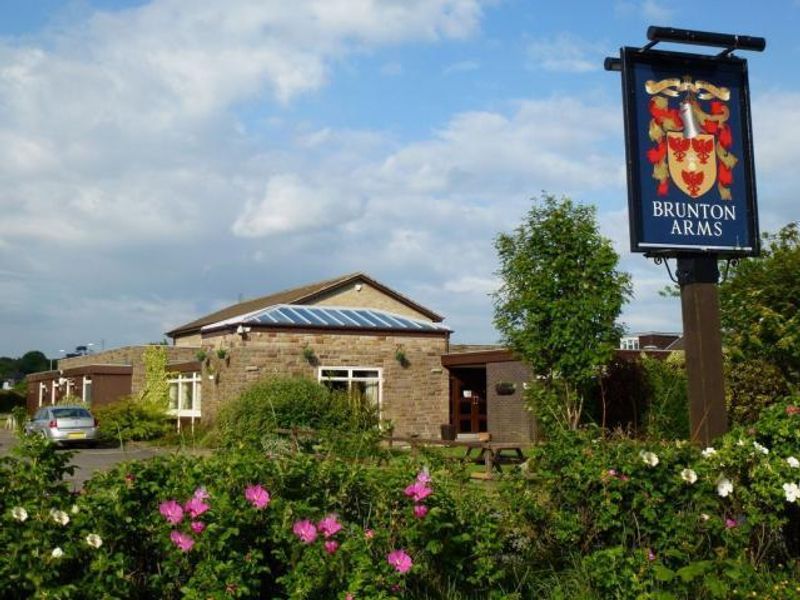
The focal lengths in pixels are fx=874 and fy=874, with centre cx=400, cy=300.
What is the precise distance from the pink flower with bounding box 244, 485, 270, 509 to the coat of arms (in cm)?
548

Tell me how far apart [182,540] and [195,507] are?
160 millimetres

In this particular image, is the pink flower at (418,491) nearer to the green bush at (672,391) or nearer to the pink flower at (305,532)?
the pink flower at (305,532)

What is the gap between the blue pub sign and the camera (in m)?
8.29

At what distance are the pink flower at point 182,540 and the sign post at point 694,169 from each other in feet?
17.3

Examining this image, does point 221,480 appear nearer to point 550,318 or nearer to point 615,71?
point 615,71

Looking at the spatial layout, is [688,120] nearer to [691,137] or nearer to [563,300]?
[691,137]

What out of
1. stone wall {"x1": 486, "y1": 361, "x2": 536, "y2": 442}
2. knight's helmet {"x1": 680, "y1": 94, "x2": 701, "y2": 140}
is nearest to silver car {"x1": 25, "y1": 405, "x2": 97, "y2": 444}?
stone wall {"x1": 486, "y1": 361, "x2": 536, "y2": 442}

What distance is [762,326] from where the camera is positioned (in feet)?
38.1

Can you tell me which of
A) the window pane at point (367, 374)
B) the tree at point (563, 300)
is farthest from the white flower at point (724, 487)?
the window pane at point (367, 374)

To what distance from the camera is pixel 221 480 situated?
4484 millimetres

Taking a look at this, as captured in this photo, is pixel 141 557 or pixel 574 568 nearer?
pixel 141 557

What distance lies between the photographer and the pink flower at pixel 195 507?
4.13m

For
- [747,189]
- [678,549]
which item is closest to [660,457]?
[678,549]

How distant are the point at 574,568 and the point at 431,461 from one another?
105 cm
